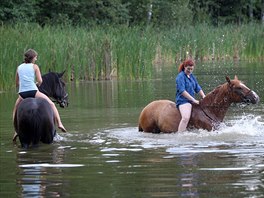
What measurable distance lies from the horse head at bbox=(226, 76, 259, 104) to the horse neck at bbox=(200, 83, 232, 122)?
4.4 inches

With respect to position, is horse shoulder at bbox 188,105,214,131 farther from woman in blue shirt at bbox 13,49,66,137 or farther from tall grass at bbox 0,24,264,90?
tall grass at bbox 0,24,264,90

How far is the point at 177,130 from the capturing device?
15867mm

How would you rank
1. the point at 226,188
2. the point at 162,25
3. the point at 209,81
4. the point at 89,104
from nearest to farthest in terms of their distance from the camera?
the point at 226,188
the point at 89,104
the point at 209,81
the point at 162,25

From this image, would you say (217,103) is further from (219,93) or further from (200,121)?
(200,121)

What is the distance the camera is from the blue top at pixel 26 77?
49.8 feet

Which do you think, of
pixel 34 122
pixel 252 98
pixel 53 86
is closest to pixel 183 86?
pixel 252 98

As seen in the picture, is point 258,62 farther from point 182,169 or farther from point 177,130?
point 182,169

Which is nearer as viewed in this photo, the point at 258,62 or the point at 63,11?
the point at 258,62

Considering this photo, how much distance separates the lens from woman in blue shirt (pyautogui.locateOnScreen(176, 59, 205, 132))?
1566 centimetres

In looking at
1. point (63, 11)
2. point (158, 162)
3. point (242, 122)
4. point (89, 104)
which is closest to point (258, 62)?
point (63, 11)

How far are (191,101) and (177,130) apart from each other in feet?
1.77

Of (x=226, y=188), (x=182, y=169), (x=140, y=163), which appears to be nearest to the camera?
(x=226, y=188)

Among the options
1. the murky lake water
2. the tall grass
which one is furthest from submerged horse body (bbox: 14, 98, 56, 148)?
the tall grass

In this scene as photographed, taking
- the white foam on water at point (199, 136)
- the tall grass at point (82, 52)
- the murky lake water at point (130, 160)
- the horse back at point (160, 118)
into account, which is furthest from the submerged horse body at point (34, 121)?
the tall grass at point (82, 52)
